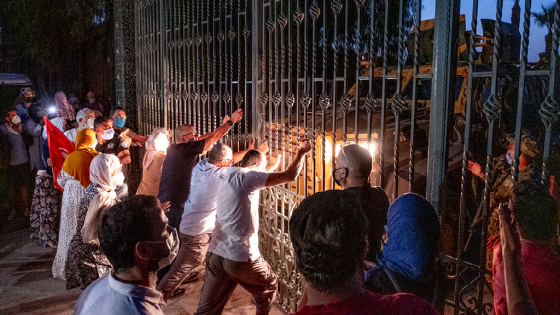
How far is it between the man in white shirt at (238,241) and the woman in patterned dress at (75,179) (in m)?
2.15

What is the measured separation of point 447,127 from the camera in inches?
116

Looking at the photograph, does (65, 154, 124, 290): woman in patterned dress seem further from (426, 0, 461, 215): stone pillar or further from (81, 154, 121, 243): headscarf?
(426, 0, 461, 215): stone pillar

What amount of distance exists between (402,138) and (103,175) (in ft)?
14.8

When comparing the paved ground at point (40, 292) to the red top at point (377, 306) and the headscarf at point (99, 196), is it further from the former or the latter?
the red top at point (377, 306)

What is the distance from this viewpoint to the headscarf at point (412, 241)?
2025 millimetres

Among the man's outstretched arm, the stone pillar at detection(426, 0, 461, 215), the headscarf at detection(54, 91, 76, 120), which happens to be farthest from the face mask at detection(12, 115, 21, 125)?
the stone pillar at detection(426, 0, 461, 215)

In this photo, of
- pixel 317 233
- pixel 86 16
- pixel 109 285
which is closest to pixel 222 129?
pixel 109 285

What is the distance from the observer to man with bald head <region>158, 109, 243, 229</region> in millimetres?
5629

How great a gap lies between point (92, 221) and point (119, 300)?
259 centimetres

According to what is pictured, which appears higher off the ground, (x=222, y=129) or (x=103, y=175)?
(x=222, y=129)

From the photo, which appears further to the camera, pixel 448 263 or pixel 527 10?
pixel 448 263

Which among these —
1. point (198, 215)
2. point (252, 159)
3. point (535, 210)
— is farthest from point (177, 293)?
point (535, 210)

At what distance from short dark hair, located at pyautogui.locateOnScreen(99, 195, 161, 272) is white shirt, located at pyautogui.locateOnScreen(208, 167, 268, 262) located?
1.89 metres

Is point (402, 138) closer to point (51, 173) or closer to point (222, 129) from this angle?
point (222, 129)
